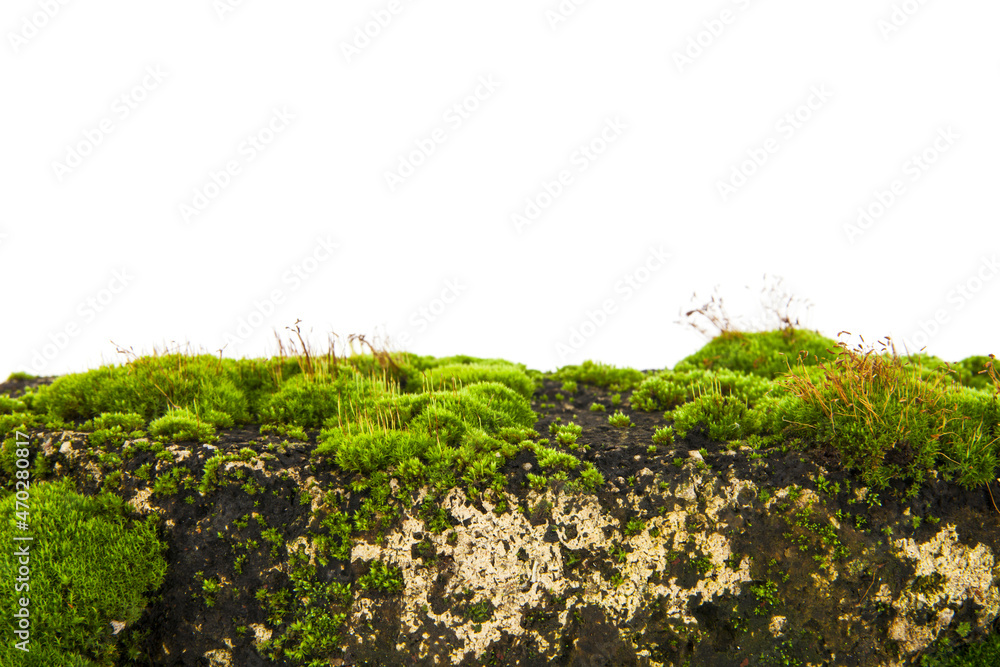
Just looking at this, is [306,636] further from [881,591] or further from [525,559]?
[881,591]

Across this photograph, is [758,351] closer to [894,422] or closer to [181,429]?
[894,422]

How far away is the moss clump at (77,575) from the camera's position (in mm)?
6492

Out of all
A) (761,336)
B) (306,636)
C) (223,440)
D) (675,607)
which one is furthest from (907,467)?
(223,440)

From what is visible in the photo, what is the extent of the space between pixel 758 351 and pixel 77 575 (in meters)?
11.2

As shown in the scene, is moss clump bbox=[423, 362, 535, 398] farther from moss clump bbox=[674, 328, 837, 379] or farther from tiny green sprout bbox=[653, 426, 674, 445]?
moss clump bbox=[674, 328, 837, 379]

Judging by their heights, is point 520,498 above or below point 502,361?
below

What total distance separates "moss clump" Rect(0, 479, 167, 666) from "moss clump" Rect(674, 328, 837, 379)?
29.8 feet

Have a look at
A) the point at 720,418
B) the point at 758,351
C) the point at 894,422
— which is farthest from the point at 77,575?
the point at 758,351

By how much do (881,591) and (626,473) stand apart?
2957 mm

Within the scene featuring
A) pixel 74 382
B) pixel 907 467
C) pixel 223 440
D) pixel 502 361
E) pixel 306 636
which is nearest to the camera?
Result: pixel 306 636

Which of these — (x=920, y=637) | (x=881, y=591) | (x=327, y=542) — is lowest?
(x=920, y=637)

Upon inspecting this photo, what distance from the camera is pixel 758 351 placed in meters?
12.1

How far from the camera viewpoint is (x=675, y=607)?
6684mm

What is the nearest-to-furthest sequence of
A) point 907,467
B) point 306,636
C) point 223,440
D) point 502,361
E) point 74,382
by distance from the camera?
point 306,636 → point 907,467 → point 223,440 → point 74,382 → point 502,361
